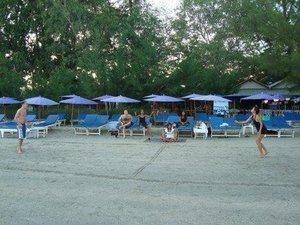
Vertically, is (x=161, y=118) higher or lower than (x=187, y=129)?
higher

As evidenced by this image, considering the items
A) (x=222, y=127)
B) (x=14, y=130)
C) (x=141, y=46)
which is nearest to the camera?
(x=222, y=127)

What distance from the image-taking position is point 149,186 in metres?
8.16

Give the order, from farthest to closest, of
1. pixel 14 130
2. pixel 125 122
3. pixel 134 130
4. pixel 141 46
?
1. pixel 141 46
2. pixel 134 130
3. pixel 125 122
4. pixel 14 130

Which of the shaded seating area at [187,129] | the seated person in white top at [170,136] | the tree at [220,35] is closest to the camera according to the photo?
the seated person in white top at [170,136]

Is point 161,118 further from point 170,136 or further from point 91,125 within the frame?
point 170,136

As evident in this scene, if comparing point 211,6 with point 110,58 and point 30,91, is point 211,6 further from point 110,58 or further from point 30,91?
point 30,91

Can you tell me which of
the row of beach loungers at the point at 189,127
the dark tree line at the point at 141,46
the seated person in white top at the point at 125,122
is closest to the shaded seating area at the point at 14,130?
the row of beach loungers at the point at 189,127

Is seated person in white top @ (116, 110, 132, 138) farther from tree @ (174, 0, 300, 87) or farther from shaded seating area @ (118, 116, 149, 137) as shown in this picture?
tree @ (174, 0, 300, 87)

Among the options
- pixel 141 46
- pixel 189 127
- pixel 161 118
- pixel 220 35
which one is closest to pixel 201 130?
pixel 189 127

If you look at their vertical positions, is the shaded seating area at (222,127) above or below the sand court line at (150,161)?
above

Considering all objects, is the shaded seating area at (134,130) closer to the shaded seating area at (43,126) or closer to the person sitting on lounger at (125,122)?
the person sitting on lounger at (125,122)

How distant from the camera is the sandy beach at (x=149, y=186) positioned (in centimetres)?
595

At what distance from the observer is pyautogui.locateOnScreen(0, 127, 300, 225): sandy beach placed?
5.95 meters

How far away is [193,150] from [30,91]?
19.7 metres
